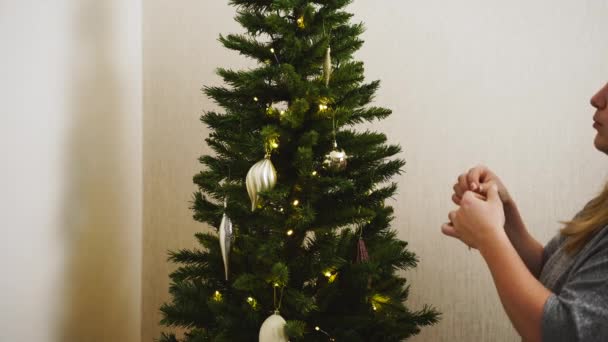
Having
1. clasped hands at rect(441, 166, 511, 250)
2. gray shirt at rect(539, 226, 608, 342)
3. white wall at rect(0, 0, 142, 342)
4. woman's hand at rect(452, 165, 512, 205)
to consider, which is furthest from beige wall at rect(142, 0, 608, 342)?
gray shirt at rect(539, 226, 608, 342)

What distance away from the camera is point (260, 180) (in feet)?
2.89

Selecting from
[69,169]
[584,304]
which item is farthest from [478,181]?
[69,169]

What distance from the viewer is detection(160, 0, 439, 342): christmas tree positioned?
36.7 inches

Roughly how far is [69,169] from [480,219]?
45.6 inches

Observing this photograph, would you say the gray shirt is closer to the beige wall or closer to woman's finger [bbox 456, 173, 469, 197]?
woman's finger [bbox 456, 173, 469, 197]

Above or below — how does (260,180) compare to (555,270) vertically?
above

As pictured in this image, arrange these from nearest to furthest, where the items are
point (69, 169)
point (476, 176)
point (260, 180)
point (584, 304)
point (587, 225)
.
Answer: point (584, 304), point (587, 225), point (260, 180), point (476, 176), point (69, 169)

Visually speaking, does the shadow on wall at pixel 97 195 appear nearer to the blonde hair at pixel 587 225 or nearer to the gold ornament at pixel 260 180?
the gold ornament at pixel 260 180

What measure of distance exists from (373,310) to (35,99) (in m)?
1.03

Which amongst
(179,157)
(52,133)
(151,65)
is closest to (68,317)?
(52,133)

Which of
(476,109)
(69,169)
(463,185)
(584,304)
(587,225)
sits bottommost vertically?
(584,304)

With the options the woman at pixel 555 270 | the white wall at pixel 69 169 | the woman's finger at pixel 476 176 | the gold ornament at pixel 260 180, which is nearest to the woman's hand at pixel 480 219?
the woman at pixel 555 270

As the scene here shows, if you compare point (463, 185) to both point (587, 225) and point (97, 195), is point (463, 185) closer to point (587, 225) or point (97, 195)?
point (587, 225)

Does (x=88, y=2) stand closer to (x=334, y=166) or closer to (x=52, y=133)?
(x=52, y=133)
